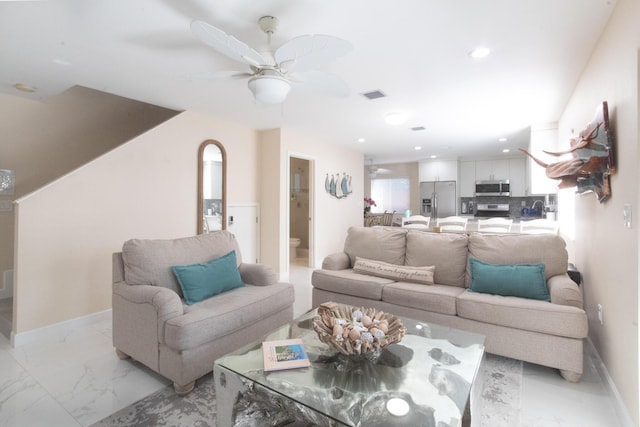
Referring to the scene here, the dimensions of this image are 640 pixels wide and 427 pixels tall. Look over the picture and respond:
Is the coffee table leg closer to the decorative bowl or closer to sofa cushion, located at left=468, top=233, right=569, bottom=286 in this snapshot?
the decorative bowl

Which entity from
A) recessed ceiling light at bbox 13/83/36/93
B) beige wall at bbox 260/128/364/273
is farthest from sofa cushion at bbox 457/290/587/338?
recessed ceiling light at bbox 13/83/36/93

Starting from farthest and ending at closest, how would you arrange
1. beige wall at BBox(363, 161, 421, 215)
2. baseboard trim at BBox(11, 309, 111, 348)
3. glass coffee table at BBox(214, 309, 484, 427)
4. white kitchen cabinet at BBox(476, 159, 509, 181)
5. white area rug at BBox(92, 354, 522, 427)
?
beige wall at BBox(363, 161, 421, 215), white kitchen cabinet at BBox(476, 159, 509, 181), baseboard trim at BBox(11, 309, 111, 348), white area rug at BBox(92, 354, 522, 427), glass coffee table at BBox(214, 309, 484, 427)

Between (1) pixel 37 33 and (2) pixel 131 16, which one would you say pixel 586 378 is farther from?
(1) pixel 37 33

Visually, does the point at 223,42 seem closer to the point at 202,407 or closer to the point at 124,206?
the point at 202,407

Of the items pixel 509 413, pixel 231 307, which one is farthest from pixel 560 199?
pixel 231 307

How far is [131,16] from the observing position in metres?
1.92

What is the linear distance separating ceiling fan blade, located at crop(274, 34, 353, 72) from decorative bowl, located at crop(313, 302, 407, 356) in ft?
4.69

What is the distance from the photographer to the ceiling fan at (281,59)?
1605 mm

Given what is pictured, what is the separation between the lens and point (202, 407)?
1806 millimetres

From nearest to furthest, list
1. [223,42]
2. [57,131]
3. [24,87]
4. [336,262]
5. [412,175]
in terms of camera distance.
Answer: [223,42], [24,87], [336,262], [57,131], [412,175]

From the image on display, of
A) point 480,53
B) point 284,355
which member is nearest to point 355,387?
point 284,355

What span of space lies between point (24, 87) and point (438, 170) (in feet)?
24.2

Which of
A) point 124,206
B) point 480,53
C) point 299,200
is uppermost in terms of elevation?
point 480,53

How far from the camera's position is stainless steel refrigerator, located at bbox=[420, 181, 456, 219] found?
24.3 ft
